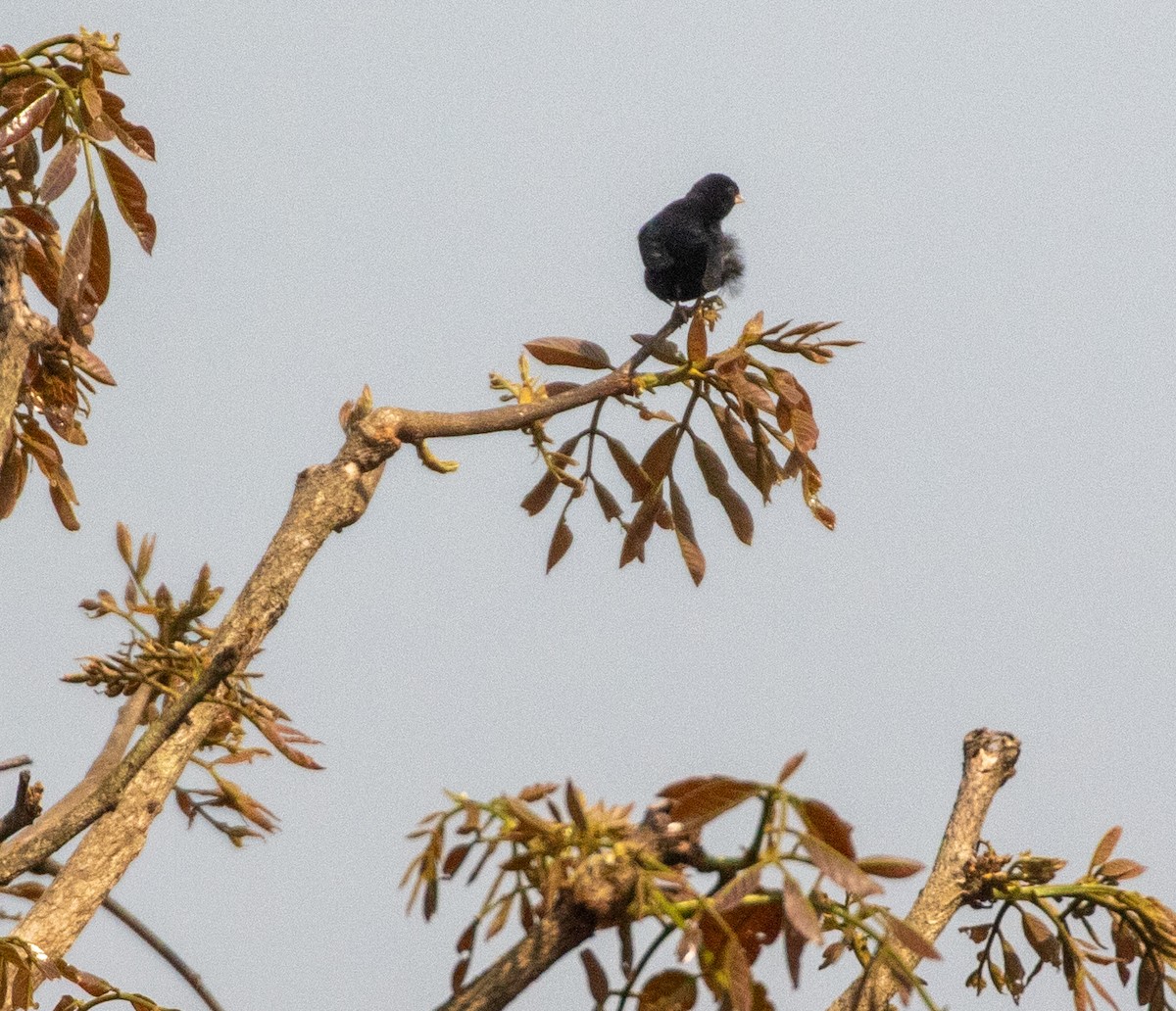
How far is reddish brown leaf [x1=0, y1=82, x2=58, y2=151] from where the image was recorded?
184 centimetres

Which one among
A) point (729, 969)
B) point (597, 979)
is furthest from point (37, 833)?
point (729, 969)

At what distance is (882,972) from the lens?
1858mm

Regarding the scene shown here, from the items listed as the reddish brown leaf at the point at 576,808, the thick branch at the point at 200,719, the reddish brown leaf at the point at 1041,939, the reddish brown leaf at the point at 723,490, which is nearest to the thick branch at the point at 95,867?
the thick branch at the point at 200,719

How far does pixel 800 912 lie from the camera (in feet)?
3.73

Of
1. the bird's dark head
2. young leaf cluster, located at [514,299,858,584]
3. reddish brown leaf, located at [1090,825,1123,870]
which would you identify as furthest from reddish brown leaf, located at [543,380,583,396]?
the bird's dark head

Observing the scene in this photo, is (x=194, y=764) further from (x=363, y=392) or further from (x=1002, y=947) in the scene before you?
(x=1002, y=947)

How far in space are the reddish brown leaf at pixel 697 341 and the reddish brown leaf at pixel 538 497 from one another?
0.39 metres

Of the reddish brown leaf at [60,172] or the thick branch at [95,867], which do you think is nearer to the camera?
the thick branch at [95,867]

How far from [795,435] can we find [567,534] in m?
0.48

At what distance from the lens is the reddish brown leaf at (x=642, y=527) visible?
2.18 meters

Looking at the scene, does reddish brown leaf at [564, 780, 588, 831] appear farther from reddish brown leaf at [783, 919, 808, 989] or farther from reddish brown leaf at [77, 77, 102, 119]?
reddish brown leaf at [77, 77, 102, 119]

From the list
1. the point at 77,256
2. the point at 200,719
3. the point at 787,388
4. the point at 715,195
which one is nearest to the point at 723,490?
the point at 787,388

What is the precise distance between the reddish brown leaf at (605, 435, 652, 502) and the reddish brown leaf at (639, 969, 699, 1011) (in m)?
1.05

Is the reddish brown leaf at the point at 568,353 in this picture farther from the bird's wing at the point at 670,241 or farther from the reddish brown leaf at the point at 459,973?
the bird's wing at the point at 670,241
